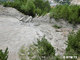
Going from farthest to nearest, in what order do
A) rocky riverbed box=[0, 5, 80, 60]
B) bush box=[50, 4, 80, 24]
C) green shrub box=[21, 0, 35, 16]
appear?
1. green shrub box=[21, 0, 35, 16]
2. bush box=[50, 4, 80, 24]
3. rocky riverbed box=[0, 5, 80, 60]

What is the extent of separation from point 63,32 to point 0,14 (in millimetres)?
5017

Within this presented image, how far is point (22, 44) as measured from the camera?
5637mm

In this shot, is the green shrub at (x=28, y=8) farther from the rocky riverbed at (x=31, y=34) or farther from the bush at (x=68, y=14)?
the bush at (x=68, y=14)

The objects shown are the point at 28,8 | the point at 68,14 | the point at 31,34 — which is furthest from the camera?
the point at 28,8

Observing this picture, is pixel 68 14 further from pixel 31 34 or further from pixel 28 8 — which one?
pixel 28 8

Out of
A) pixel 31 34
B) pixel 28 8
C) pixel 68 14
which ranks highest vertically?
pixel 68 14

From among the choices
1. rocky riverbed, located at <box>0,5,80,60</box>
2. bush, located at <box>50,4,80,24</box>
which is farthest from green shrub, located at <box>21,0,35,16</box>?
bush, located at <box>50,4,80,24</box>

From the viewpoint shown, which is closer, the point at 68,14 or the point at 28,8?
the point at 68,14

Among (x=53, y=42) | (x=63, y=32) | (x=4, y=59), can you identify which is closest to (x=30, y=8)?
(x=63, y=32)

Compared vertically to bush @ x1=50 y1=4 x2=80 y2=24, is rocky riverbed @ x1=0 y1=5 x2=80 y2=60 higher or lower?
lower

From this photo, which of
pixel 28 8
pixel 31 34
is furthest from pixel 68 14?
pixel 28 8

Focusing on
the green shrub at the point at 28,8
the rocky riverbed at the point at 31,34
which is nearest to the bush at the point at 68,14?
the rocky riverbed at the point at 31,34

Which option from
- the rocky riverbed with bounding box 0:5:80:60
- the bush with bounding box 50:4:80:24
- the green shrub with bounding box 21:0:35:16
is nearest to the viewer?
the rocky riverbed with bounding box 0:5:80:60

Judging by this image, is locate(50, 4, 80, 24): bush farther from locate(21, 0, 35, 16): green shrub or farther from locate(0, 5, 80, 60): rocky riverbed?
locate(21, 0, 35, 16): green shrub
